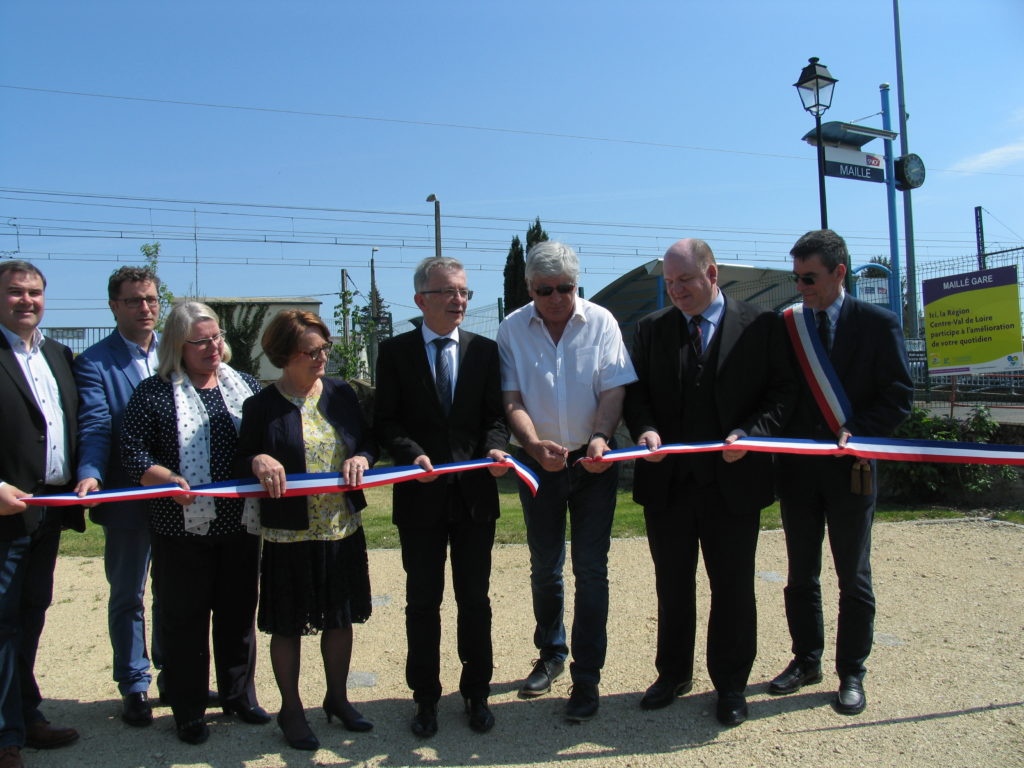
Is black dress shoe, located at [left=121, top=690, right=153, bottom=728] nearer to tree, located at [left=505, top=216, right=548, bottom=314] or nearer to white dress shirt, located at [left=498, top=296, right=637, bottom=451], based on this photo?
white dress shirt, located at [left=498, top=296, right=637, bottom=451]

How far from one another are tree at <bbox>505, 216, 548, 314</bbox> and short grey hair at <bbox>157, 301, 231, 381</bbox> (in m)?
12.8

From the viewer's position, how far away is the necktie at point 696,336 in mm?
3838

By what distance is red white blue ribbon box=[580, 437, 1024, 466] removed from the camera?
3627 mm

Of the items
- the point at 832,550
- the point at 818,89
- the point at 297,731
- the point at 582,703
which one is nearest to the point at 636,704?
the point at 582,703

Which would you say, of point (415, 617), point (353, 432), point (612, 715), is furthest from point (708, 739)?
point (353, 432)

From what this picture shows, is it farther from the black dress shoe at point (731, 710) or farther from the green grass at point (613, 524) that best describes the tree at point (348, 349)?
the black dress shoe at point (731, 710)

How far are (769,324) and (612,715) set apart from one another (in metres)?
2.13

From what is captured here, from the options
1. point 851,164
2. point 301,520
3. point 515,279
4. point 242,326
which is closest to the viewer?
point 301,520

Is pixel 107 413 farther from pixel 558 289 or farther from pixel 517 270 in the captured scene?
pixel 517 270

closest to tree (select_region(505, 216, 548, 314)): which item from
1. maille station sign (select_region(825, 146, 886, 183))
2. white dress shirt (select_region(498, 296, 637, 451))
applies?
maille station sign (select_region(825, 146, 886, 183))

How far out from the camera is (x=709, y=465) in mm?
3688

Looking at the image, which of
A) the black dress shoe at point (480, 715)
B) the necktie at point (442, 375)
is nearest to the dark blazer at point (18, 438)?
the necktie at point (442, 375)

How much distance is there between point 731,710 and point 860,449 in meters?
1.42

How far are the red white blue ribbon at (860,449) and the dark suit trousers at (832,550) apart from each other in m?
0.13
